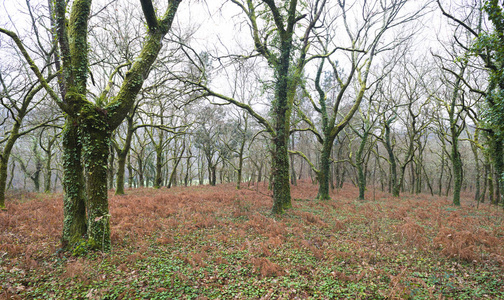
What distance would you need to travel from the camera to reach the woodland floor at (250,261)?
360cm

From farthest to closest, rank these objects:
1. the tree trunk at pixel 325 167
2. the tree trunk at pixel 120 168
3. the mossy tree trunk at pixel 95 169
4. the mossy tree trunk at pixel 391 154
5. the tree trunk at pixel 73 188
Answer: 1. the mossy tree trunk at pixel 391 154
2. the tree trunk at pixel 120 168
3. the tree trunk at pixel 325 167
4. the tree trunk at pixel 73 188
5. the mossy tree trunk at pixel 95 169

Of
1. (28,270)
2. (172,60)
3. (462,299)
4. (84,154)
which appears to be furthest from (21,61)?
(462,299)

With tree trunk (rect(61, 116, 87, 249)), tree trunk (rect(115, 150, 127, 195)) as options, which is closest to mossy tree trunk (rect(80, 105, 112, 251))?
tree trunk (rect(61, 116, 87, 249))

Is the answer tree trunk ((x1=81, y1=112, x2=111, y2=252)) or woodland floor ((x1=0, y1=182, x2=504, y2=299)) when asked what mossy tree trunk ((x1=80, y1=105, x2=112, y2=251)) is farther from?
woodland floor ((x1=0, y1=182, x2=504, y2=299))

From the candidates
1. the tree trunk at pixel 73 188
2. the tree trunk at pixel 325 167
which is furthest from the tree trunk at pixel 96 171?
the tree trunk at pixel 325 167

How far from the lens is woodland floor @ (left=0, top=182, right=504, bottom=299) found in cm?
360

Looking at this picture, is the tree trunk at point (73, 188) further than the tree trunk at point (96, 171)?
Yes

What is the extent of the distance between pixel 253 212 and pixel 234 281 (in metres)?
4.89

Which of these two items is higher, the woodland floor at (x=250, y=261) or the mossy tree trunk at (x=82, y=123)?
the mossy tree trunk at (x=82, y=123)

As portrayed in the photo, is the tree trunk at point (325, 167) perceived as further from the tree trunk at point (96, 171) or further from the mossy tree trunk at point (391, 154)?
the tree trunk at point (96, 171)

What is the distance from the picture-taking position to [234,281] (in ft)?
13.0

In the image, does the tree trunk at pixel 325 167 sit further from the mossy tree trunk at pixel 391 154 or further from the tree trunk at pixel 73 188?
the tree trunk at pixel 73 188

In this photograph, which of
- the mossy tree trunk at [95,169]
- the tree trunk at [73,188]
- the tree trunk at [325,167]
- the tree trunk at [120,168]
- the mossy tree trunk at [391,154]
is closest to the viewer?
the mossy tree trunk at [95,169]

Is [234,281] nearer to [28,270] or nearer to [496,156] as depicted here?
[28,270]
